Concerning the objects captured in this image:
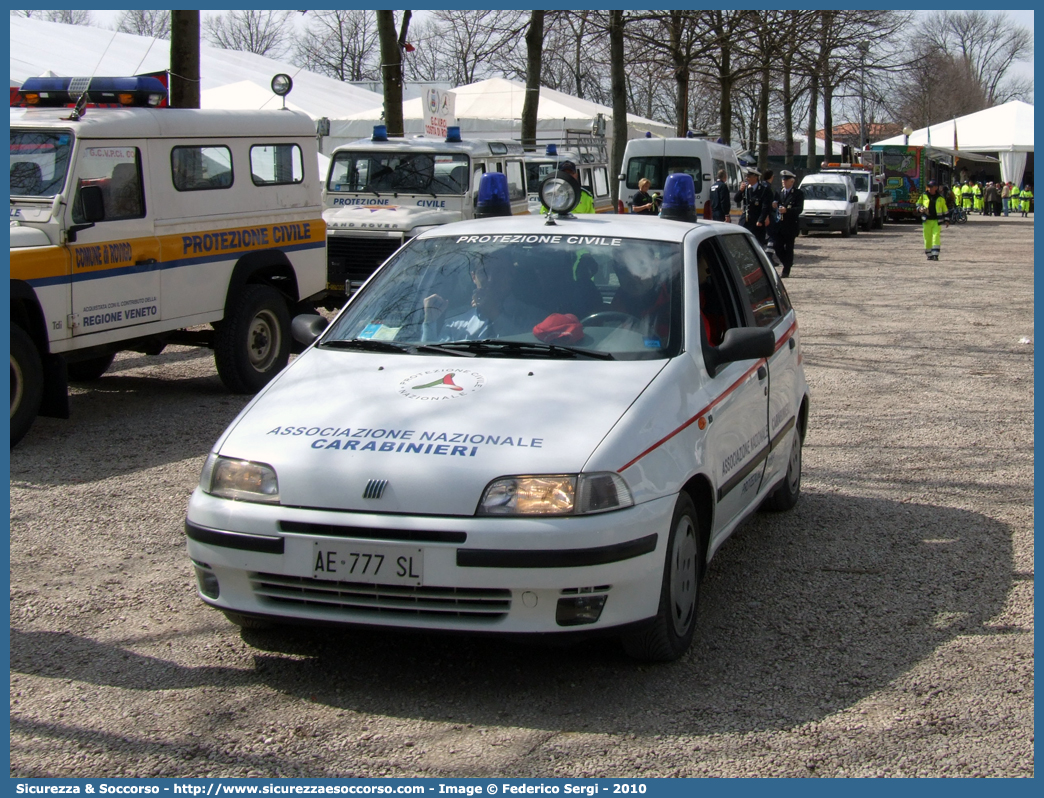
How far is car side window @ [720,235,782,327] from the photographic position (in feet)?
18.8

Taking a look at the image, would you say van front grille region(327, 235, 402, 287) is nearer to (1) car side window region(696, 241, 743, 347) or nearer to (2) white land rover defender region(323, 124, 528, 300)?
(2) white land rover defender region(323, 124, 528, 300)

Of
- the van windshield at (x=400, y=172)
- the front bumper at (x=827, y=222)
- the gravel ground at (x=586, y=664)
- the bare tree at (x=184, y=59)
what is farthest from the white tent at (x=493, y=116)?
the gravel ground at (x=586, y=664)

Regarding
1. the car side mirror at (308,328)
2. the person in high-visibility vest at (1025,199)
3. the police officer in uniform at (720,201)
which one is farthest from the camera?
the person in high-visibility vest at (1025,199)

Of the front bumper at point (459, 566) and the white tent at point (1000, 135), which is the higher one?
the white tent at point (1000, 135)

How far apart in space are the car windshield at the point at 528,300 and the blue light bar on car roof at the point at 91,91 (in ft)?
15.2

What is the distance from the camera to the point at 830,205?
3631cm

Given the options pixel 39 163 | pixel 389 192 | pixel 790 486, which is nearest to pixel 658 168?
pixel 389 192

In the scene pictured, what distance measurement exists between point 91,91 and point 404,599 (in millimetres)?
6612

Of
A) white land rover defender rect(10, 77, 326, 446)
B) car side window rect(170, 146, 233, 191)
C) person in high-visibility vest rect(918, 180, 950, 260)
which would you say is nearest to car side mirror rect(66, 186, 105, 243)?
white land rover defender rect(10, 77, 326, 446)

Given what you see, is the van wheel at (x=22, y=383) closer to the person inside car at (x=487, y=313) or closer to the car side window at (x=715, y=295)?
the person inside car at (x=487, y=313)

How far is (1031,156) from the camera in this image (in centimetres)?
5700

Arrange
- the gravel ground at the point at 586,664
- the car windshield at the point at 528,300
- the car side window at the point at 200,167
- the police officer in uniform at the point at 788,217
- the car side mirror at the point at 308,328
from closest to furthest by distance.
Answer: the gravel ground at the point at 586,664, the car windshield at the point at 528,300, the car side mirror at the point at 308,328, the car side window at the point at 200,167, the police officer in uniform at the point at 788,217

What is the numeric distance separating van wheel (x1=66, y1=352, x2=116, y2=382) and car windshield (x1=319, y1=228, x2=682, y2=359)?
5.84m

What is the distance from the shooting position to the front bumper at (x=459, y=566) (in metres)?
3.87
